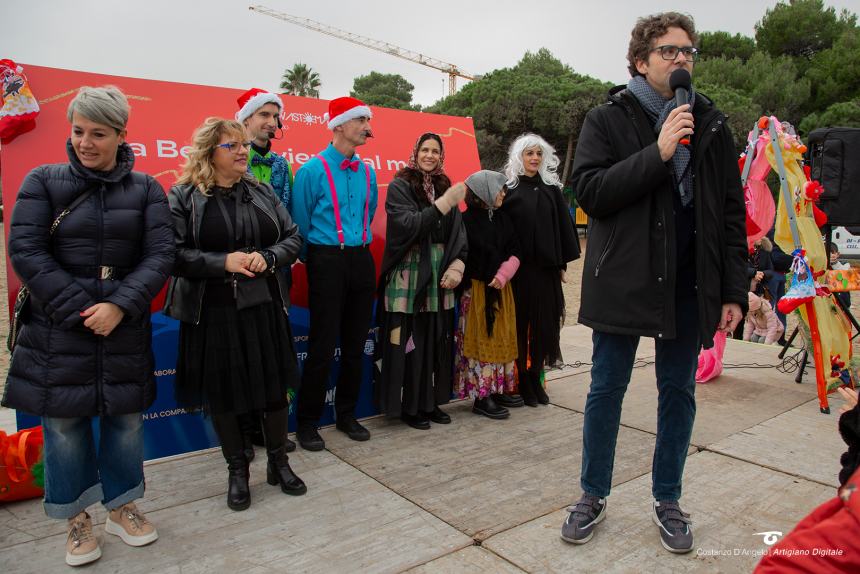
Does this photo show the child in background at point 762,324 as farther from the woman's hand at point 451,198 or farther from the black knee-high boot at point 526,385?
the woman's hand at point 451,198

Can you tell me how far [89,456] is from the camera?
2500 millimetres

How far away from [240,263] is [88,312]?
26.5 inches

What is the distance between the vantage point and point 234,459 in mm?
2898

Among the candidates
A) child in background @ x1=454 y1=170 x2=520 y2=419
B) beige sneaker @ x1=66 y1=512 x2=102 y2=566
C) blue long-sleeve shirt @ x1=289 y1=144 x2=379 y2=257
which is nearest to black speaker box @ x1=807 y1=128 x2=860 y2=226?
child in background @ x1=454 y1=170 x2=520 y2=419

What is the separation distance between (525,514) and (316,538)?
3.09ft

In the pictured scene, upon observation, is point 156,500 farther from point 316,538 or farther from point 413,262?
point 413,262

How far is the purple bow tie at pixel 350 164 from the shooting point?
11.9ft

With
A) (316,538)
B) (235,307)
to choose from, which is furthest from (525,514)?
(235,307)

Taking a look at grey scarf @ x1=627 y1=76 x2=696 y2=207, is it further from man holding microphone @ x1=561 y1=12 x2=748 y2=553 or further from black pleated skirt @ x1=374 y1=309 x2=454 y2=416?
black pleated skirt @ x1=374 y1=309 x2=454 y2=416

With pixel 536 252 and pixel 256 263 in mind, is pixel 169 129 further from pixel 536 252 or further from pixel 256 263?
pixel 536 252

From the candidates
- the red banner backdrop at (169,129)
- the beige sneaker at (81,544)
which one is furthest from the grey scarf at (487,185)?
the beige sneaker at (81,544)

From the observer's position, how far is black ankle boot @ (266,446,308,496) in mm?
2959

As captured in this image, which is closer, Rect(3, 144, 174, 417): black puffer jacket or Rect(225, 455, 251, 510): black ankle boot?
Rect(3, 144, 174, 417): black puffer jacket

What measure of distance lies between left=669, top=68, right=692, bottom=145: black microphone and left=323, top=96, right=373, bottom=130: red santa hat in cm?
193
